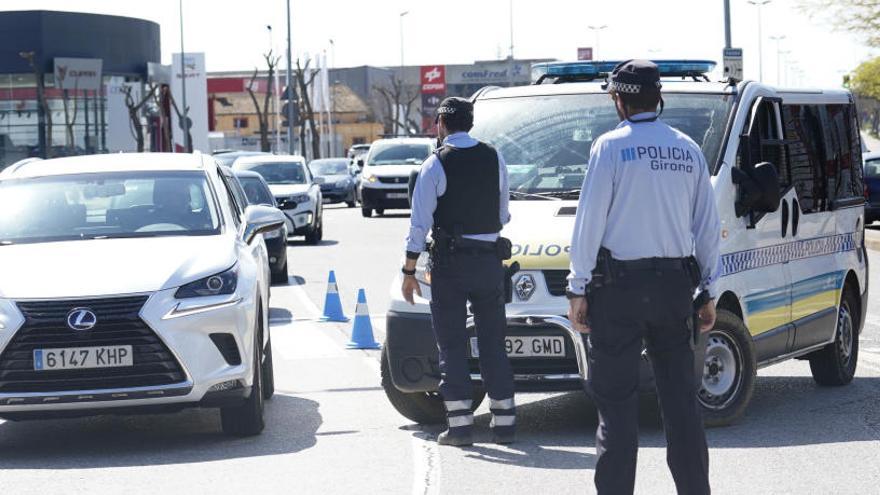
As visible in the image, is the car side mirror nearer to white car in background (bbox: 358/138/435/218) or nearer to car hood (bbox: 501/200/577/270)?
car hood (bbox: 501/200/577/270)

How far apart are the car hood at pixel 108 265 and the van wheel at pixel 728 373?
270 centimetres

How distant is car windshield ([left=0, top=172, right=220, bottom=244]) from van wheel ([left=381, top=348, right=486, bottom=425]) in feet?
4.56

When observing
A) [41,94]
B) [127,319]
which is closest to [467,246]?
[127,319]

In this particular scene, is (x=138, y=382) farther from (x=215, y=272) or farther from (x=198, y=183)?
(x=198, y=183)

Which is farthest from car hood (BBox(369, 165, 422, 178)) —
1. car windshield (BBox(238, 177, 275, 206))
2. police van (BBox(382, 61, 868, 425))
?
police van (BBox(382, 61, 868, 425))

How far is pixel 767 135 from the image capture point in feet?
33.2

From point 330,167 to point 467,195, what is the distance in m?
44.2

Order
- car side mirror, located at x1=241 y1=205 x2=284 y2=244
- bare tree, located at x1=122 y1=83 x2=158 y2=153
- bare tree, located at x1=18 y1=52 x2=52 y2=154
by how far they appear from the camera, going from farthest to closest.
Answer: bare tree, located at x1=122 y1=83 x2=158 y2=153, bare tree, located at x1=18 y1=52 x2=52 y2=154, car side mirror, located at x1=241 y1=205 x2=284 y2=244

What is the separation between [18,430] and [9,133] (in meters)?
62.8

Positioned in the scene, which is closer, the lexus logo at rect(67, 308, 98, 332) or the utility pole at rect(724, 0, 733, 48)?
the lexus logo at rect(67, 308, 98, 332)

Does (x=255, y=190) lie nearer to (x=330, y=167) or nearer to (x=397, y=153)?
(x=397, y=153)

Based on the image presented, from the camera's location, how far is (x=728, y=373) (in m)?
9.24

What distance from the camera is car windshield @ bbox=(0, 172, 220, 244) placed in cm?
993

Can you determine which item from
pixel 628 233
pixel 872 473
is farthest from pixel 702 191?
pixel 872 473
